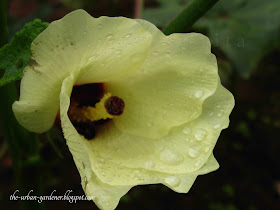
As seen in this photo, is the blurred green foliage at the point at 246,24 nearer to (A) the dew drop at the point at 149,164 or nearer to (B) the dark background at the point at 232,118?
(B) the dark background at the point at 232,118

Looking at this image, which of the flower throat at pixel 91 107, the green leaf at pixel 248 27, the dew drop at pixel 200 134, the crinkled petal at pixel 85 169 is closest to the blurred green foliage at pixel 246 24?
the green leaf at pixel 248 27

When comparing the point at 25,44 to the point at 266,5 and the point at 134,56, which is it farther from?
the point at 266,5

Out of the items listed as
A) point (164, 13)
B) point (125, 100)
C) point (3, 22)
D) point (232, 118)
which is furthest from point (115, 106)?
point (232, 118)

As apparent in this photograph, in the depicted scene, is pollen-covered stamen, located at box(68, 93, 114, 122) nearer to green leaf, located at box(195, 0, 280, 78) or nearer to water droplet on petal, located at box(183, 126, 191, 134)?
water droplet on petal, located at box(183, 126, 191, 134)

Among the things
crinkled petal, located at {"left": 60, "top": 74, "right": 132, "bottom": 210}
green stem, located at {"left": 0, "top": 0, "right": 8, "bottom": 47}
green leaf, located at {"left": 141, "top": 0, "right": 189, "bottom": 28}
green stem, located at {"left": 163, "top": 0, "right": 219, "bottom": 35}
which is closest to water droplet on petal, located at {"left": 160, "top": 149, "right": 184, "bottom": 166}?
crinkled petal, located at {"left": 60, "top": 74, "right": 132, "bottom": 210}

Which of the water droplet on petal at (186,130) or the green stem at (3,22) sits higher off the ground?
the green stem at (3,22)

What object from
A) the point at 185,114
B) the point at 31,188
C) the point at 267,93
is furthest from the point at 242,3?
the point at 267,93
